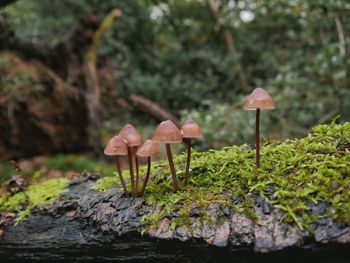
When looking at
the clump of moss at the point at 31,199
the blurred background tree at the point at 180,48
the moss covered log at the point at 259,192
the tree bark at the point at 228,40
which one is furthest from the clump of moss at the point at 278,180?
the tree bark at the point at 228,40

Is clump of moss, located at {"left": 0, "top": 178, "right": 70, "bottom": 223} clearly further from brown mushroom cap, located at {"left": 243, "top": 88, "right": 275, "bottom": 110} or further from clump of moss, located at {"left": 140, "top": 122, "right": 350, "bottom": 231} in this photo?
brown mushroom cap, located at {"left": 243, "top": 88, "right": 275, "bottom": 110}

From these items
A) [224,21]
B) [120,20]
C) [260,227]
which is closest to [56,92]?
[120,20]

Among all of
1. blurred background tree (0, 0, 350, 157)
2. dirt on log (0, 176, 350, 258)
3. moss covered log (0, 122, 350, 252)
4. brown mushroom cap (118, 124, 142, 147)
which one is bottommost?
dirt on log (0, 176, 350, 258)

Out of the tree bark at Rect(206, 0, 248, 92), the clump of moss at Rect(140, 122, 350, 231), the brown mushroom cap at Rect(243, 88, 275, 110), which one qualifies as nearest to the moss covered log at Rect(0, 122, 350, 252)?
the clump of moss at Rect(140, 122, 350, 231)

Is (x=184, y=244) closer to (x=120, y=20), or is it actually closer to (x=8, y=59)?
(x=8, y=59)

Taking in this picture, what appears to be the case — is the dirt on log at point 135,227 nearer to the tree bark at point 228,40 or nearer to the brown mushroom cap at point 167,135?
the brown mushroom cap at point 167,135
